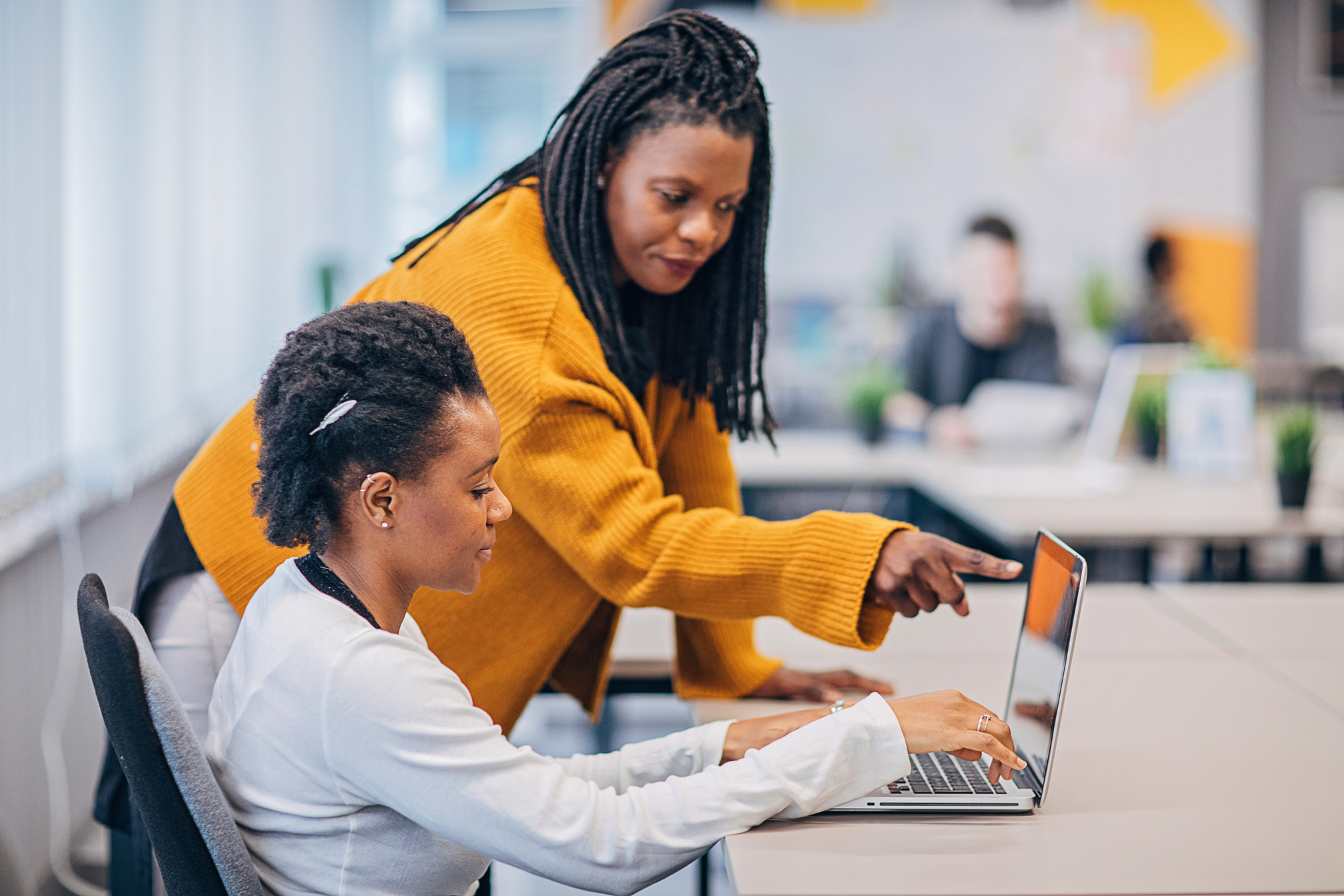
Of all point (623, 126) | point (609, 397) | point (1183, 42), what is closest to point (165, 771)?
point (609, 397)

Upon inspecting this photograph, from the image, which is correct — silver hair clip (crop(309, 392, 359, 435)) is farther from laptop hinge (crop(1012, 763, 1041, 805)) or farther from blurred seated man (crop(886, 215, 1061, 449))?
blurred seated man (crop(886, 215, 1061, 449))

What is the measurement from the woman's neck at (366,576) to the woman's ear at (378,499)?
0.04 meters

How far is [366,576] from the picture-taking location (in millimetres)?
929

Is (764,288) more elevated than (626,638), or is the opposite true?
(764,288)

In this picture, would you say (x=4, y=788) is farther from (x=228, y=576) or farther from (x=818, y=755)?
(x=818, y=755)

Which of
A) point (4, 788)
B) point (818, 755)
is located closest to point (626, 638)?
point (818, 755)

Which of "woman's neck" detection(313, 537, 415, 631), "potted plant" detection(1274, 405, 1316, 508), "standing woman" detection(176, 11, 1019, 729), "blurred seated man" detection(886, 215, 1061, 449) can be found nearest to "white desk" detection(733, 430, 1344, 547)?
"potted plant" detection(1274, 405, 1316, 508)

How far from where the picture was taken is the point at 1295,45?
19.8 ft

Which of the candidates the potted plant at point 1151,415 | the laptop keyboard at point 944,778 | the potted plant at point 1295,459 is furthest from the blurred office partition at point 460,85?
the laptop keyboard at point 944,778

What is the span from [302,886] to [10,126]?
1522 mm

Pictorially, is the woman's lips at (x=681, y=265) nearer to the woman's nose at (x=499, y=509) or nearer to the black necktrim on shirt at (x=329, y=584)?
the woman's nose at (x=499, y=509)

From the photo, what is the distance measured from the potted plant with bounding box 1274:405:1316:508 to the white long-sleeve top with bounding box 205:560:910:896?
6.40ft

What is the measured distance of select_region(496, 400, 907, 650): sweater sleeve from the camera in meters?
1.08

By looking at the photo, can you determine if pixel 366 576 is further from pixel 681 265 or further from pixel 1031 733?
pixel 1031 733
